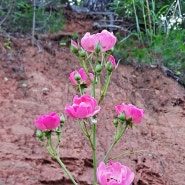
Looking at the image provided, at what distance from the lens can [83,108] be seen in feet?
3.54

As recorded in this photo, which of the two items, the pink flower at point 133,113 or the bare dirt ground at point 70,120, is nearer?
the pink flower at point 133,113

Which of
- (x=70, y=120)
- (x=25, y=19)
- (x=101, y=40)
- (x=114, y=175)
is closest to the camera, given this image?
(x=114, y=175)

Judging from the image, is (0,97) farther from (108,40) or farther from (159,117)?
(108,40)

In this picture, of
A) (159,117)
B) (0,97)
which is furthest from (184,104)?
(0,97)

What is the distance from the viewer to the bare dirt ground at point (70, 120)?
1838 mm

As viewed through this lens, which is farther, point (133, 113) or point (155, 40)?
point (155, 40)

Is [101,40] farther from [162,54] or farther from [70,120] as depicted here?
[162,54]

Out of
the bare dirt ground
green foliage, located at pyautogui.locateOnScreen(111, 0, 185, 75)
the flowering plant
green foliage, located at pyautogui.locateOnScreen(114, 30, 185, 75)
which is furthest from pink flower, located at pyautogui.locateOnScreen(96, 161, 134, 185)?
green foliage, located at pyautogui.locateOnScreen(114, 30, 185, 75)

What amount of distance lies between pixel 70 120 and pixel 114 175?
3.84ft

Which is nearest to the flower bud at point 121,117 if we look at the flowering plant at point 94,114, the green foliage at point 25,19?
the flowering plant at point 94,114

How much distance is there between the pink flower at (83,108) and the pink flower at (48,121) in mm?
53

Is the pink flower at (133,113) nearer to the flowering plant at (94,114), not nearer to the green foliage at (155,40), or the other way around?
the flowering plant at (94,114)

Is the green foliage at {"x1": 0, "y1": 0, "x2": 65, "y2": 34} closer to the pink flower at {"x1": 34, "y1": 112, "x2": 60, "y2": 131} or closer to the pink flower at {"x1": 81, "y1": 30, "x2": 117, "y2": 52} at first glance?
the pink flower at {"x1": 81, "y1": 30, "x2": 117, "y2": 52}

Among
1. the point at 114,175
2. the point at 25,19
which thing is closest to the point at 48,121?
the point at 114,175
